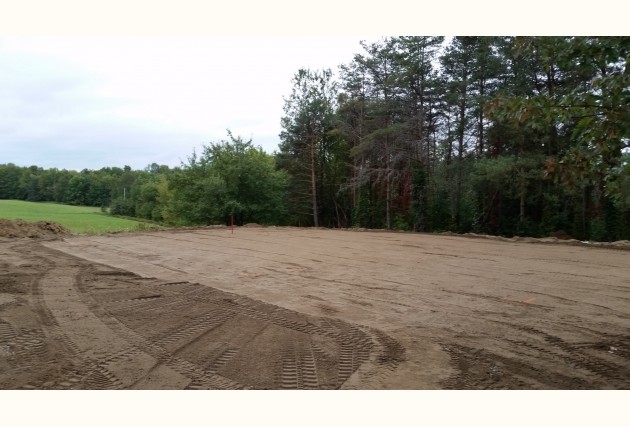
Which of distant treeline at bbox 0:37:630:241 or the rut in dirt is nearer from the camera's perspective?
the rut in dirt

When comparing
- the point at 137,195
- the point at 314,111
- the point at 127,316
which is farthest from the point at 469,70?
the point at 137,195

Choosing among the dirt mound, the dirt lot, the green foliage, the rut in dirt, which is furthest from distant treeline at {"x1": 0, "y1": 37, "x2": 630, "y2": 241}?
the dirt mound

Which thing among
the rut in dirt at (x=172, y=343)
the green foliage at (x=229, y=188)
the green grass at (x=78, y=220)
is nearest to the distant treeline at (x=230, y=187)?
the green foliage at (x=229, y=188)

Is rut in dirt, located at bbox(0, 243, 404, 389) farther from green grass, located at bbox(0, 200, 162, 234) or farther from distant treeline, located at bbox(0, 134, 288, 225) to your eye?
distant treeline, located at bbox(0, 134, 288, 225)

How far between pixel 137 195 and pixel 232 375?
8035cm

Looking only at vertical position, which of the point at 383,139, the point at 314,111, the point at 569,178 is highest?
the point at 314,111

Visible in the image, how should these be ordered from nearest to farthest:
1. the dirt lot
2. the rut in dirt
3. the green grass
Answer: the rut in dirt, the dirt lot, the green grass

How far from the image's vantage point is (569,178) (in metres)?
4.14

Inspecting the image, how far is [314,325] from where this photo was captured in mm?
5195

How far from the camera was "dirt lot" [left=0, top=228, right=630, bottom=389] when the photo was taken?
12.0 ft

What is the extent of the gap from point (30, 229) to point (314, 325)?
1840 cm

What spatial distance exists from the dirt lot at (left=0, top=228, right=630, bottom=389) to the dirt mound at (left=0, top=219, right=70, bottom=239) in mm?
8206

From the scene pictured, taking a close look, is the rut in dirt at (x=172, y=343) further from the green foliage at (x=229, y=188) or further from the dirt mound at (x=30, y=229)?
the green foliage at (x=229, y=188)

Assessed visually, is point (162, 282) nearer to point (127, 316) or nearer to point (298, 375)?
point (127, 316)
